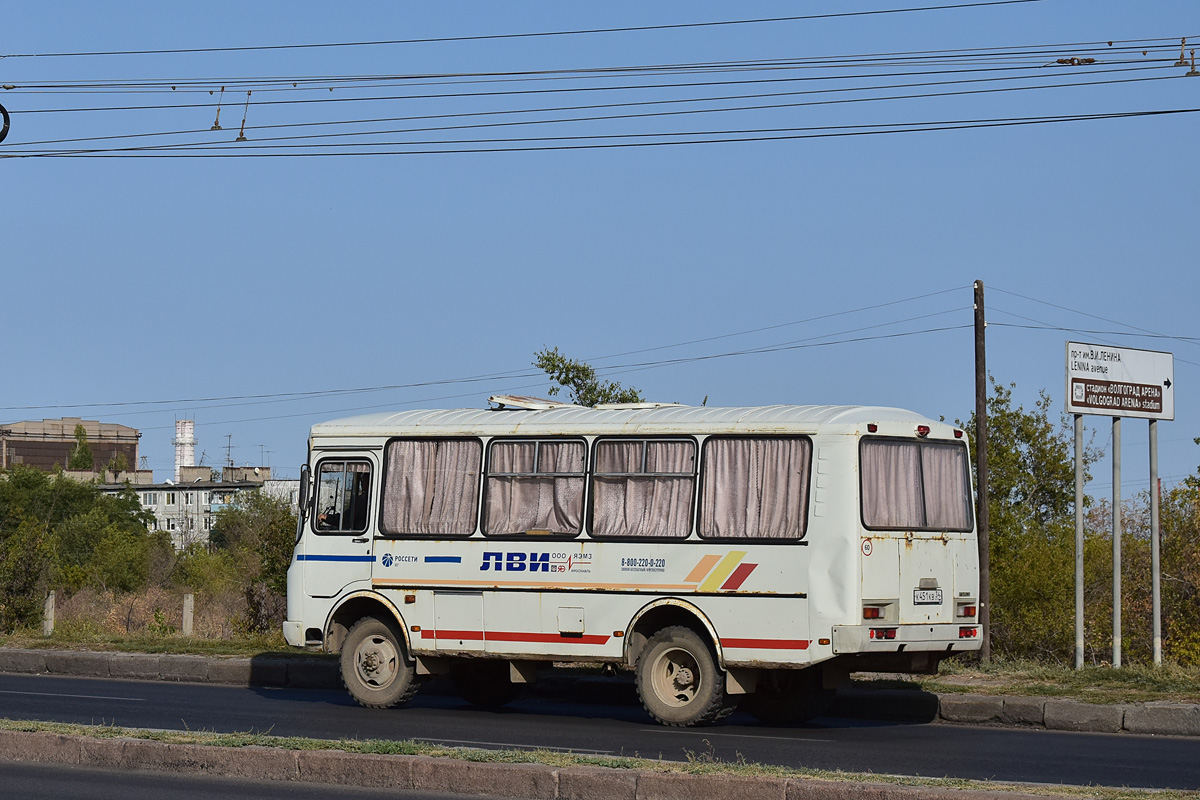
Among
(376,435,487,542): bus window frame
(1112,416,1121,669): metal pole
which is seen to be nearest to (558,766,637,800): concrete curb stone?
(376,435,487,542): bus window frame

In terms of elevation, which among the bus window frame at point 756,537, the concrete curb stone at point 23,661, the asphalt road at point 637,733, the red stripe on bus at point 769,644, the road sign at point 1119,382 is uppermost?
the road sign at point 1119,382

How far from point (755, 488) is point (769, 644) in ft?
4.75

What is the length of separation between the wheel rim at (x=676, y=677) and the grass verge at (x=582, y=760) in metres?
2.35

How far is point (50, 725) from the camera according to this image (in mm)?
11281

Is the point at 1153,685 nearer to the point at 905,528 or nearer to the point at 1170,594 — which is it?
the point at 905,528

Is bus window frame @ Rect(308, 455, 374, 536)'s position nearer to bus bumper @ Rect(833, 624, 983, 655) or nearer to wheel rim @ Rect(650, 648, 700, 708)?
wheel rim @ Rect(650, 648, 700, 708)

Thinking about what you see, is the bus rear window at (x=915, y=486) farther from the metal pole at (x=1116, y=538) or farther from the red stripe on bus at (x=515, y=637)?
the metal pole at (x=1116, y=538)

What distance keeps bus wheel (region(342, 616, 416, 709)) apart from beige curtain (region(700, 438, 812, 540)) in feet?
12.4

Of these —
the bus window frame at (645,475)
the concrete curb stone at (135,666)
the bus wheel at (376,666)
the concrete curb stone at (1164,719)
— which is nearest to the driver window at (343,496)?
the bus wheel at (376,666)

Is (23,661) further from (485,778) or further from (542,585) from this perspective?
(485,778)

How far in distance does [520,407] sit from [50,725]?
5.89 m

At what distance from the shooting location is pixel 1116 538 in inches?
707

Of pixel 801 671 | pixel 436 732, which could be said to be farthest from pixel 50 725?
pixel 801 671

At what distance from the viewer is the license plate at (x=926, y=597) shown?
42.9ft
